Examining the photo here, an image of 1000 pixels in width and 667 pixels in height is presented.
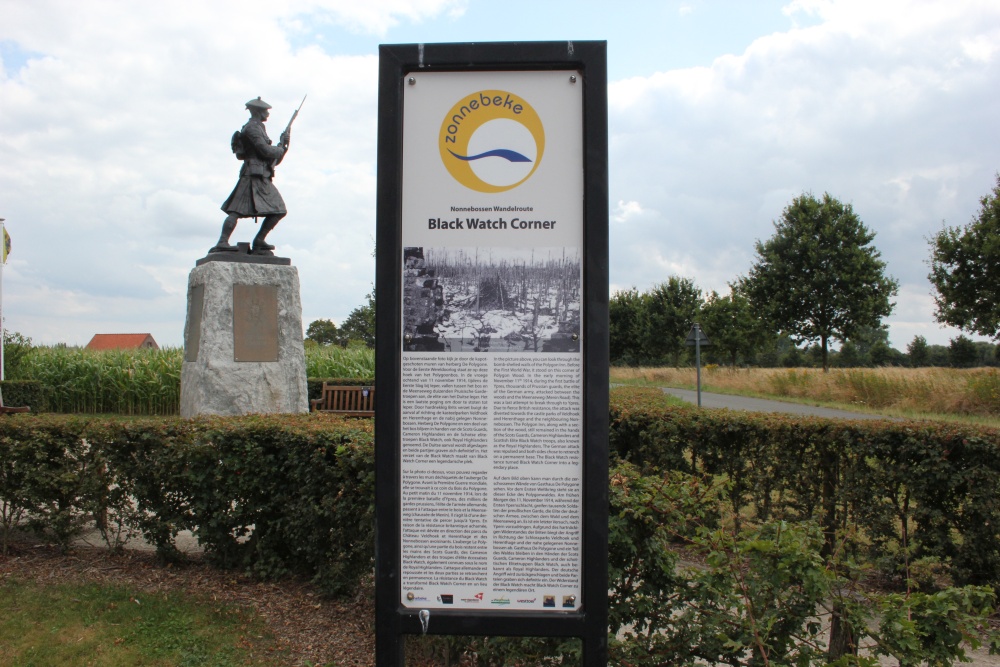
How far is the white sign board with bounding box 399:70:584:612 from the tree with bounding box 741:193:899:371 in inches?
1410

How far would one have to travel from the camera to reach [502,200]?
230 cm

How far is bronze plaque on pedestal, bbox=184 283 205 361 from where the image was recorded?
905 cm

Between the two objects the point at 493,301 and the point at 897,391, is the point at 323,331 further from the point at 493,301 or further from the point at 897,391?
the point at 493,301

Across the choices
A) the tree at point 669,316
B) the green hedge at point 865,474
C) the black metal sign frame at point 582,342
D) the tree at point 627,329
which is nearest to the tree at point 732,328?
the tree at point 669,316

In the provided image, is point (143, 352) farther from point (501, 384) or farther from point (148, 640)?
point (501, 384)

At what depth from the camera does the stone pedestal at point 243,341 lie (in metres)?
8.82

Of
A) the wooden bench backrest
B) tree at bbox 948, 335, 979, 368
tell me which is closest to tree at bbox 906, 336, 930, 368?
tree at bbox 948, 335, 979, 368

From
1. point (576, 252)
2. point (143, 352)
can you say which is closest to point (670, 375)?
point (143, 352)

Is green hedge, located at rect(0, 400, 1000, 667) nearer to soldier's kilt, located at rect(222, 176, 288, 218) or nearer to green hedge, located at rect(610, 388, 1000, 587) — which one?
green hedge, located at rect(610, 388, 1000, 587)

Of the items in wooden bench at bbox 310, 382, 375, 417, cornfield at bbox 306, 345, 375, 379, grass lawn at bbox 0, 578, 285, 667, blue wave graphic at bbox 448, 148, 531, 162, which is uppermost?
blue wave graphic at bbox 448, 148, 531, 162

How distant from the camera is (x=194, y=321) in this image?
933 centimetres

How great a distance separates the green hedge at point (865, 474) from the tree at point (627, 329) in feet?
175

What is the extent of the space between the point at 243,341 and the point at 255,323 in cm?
27

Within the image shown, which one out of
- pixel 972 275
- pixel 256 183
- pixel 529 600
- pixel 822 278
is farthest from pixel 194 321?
pixel 822 278
